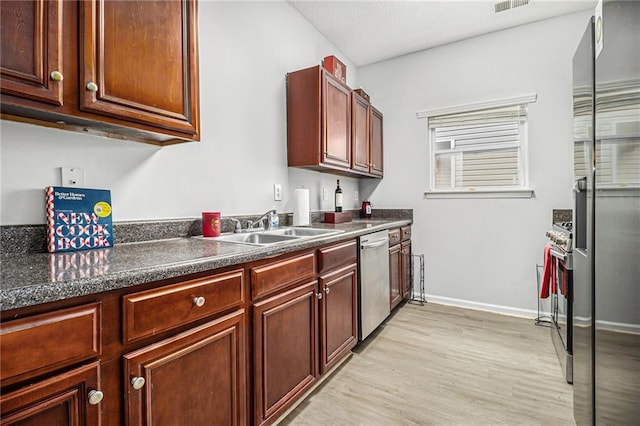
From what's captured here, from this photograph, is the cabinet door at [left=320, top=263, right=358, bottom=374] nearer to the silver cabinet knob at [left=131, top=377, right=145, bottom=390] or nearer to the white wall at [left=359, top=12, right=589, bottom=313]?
the silver cabinet knob at [left=131, top=377, right=145, bottom=390]

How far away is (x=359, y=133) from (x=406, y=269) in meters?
1.52

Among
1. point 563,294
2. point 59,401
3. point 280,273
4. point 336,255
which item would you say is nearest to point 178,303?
point 59,401

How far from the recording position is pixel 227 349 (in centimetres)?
116

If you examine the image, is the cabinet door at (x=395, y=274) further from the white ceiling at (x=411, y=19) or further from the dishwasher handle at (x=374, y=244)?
the white ceiling at (x=411, y=19)

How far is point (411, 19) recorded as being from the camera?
2822mm

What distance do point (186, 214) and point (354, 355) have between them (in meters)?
1.52

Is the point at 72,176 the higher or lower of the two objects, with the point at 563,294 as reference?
higher

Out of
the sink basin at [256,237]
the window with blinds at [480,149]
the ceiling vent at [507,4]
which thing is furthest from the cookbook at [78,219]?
the ceiling vent at [507,4]

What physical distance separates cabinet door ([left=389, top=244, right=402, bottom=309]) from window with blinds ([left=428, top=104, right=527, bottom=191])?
3.26ft

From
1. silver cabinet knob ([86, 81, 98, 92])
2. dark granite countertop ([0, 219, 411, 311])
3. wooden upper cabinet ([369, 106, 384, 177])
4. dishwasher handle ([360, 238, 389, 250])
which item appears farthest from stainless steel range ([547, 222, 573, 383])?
silver cabinet knob ([86, 81, 98, 92])

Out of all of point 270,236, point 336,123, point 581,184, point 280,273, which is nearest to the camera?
point 581,184

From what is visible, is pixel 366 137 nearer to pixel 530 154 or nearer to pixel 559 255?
pixel 530 154

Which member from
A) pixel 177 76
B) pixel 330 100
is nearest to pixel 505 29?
pixel 330 100

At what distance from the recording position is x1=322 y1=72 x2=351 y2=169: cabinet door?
2454 millimetres
